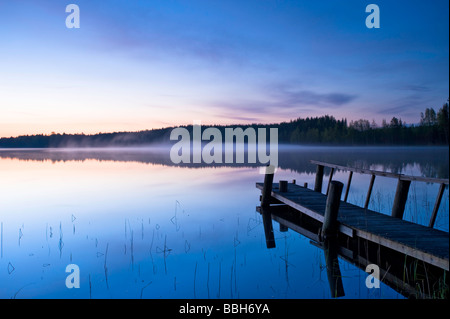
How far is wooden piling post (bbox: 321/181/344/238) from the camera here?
7090 millimetres

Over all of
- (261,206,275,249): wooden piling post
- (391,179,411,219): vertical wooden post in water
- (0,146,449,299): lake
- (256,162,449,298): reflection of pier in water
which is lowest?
(0,146,449,299): lake

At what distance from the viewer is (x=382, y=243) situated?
584cm

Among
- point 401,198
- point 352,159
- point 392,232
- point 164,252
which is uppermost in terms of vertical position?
point 401,198

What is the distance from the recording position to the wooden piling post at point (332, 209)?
709 centimetres

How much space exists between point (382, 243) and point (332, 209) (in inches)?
58.7

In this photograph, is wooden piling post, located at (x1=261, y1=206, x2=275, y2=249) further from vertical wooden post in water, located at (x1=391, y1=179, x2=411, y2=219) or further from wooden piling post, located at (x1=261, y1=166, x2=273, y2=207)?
vertical wooden post in water, located at (x1=391, y1=179, x2=411, y2=219)

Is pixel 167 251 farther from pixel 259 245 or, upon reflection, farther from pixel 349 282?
pixel 349 282

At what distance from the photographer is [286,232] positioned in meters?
9.19

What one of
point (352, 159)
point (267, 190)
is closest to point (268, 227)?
point (267, 190)

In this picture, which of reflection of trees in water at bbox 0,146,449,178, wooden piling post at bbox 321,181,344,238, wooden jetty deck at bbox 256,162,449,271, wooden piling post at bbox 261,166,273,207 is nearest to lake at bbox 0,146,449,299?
wooden piling post at bbox 321,181,344,238

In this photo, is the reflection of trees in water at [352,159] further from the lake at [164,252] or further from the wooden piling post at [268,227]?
the wooden piling post at [268,227]

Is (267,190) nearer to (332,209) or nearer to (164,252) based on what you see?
(332,209)

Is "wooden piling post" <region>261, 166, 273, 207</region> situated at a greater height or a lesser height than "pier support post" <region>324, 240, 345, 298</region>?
greater
